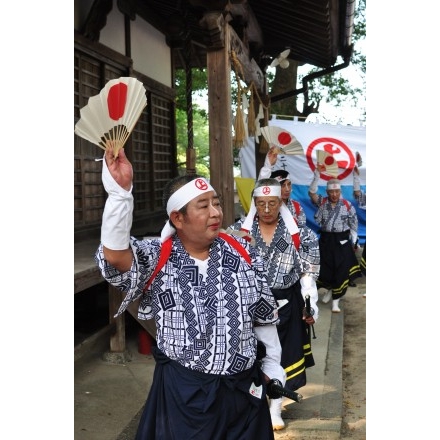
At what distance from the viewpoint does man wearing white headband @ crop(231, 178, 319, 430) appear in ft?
15.5

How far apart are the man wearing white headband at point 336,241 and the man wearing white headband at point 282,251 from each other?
176 inches

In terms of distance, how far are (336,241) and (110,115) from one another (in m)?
7.70

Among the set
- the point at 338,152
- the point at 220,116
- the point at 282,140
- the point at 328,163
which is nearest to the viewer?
the point at 220,116

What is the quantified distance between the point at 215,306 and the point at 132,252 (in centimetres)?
43

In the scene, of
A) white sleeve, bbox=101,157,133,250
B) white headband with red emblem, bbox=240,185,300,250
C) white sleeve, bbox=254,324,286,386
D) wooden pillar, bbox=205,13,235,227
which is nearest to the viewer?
white sleeve, bbox=101,157,133,250

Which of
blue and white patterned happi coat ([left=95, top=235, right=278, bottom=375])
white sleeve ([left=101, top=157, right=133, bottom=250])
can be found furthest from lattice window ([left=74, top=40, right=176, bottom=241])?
white sleeve ([left=101, top=157, right=133, bottom=250])

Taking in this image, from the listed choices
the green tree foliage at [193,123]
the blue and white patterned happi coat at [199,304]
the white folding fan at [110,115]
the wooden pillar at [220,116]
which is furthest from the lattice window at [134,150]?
the white folding fan at [110,115]

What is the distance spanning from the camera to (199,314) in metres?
2.57

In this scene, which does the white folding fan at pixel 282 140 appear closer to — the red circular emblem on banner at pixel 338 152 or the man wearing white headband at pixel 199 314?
the man wearing white headband at pixel 199 314

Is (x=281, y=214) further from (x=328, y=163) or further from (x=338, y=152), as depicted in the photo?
(x=338, y=152)

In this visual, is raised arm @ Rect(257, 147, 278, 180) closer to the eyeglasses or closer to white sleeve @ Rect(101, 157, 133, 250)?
the eyeglasses

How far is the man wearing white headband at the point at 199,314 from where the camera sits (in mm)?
2584

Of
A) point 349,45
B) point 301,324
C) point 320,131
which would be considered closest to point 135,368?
point 301,324

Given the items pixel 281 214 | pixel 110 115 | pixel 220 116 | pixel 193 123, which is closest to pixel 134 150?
pixel 193 123
